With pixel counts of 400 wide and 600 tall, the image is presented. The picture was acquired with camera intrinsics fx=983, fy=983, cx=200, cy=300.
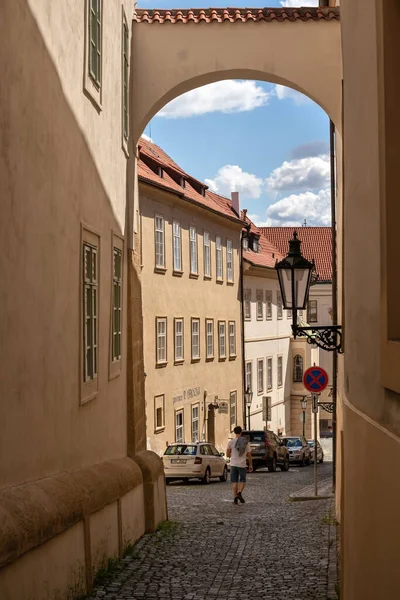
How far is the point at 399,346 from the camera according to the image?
4.85m

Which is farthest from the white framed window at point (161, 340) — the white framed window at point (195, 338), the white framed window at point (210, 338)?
the white framed window at point (210, 338)

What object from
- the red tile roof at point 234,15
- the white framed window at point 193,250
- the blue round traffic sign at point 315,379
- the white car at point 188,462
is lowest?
the white car at point 188,462

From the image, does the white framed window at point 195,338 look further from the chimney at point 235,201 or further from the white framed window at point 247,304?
the chimney at point 235,201

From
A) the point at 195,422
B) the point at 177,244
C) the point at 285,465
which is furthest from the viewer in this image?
the point at 195,422

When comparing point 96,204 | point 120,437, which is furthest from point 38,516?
point 120,437

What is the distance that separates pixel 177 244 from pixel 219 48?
2117cm

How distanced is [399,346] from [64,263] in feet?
17.5

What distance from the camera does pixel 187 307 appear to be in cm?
3750

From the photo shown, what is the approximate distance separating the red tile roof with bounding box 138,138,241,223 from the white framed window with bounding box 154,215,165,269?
45.3 inches

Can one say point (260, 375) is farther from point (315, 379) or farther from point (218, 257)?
point (315, 379)

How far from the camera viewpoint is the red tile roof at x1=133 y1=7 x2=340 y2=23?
15266 mm

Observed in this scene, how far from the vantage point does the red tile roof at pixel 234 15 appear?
1527 centimetres

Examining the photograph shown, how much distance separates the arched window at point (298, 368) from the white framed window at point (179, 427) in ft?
77.9

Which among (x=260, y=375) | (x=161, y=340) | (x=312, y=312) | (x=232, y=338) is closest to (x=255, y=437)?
(x=161, y=340)
